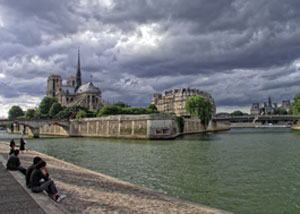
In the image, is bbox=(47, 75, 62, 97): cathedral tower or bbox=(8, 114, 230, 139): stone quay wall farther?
bbox=(47, 75, 62, 97): cathedral tower

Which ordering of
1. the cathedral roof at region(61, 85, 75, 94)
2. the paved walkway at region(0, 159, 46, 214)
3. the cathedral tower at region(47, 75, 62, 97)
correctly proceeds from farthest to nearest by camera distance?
the cathedral tower at region(47, 75, 62, 97) < the cathedral roof at region(61, 85, 75, 94) < the paved walkway at region(0, 159, 46, 214)

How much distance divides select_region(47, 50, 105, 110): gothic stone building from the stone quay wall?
226 feet

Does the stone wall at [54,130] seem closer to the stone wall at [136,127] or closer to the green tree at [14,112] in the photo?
the stone wall at [136,127]

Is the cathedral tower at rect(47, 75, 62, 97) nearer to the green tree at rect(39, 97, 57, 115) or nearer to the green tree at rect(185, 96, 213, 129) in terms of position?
the green tree at rect(39, 97, 57, 115)

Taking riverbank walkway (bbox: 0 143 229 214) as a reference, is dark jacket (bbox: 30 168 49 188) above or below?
above

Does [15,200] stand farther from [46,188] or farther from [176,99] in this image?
[176,99]

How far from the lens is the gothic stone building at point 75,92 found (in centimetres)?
14824

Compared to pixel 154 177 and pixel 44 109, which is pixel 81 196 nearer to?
pixel 154 177

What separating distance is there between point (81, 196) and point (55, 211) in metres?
2.42

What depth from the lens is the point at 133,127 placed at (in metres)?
53.2

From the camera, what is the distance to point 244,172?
16.6m

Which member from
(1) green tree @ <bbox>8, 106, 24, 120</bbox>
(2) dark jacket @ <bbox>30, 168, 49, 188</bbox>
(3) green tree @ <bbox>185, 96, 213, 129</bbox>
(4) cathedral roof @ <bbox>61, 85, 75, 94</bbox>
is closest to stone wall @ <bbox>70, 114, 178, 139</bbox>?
(3) green tree @ <bbox>185, 96, 213, 129</bbox>

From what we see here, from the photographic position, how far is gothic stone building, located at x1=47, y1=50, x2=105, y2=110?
14824cm

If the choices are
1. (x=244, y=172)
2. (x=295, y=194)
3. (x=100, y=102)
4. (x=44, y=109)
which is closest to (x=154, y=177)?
(x=244, y=172)
